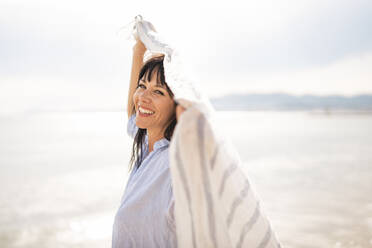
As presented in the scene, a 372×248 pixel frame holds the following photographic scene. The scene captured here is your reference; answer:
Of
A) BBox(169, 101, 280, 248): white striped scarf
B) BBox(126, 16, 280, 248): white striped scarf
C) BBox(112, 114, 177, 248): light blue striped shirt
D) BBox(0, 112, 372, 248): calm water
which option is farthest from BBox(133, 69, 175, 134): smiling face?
BBox(169, 101, 280, 248): white striped scarf

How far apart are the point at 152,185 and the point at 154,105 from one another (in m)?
0.46

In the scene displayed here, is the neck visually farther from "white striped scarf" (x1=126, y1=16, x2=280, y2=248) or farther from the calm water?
"white striped scarf" (x1=126, y1=16, x2=280, y2=248)

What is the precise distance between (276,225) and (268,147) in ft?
19.8

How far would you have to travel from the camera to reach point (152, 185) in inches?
60.7

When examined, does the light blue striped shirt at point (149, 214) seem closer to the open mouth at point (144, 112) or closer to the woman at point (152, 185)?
the woman at point (152, 185)

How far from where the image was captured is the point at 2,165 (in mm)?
7469

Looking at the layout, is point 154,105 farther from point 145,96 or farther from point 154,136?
point 154,136

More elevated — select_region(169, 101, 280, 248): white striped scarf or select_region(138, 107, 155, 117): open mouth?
select_region(138, 107, 155, 117): open mouth

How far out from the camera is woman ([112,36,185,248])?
1486 millimetres

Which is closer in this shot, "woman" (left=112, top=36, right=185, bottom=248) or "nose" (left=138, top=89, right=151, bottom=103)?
"woman" (left=112, top=36, right=185, bottom=248)

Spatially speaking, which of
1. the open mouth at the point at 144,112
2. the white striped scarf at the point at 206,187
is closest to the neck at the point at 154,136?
the open mouth at the point at 144,112

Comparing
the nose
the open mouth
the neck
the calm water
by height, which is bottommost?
the calm water

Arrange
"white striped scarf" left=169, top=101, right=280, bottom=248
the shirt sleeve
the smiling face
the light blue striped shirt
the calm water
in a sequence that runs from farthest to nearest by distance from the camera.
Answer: the calm water, the shirt sleeve, the smiling face, the light blue striped shirt, "white striped scarf" left=169, top=101, right=280, bottom=248

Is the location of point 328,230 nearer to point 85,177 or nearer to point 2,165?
point 85,177
